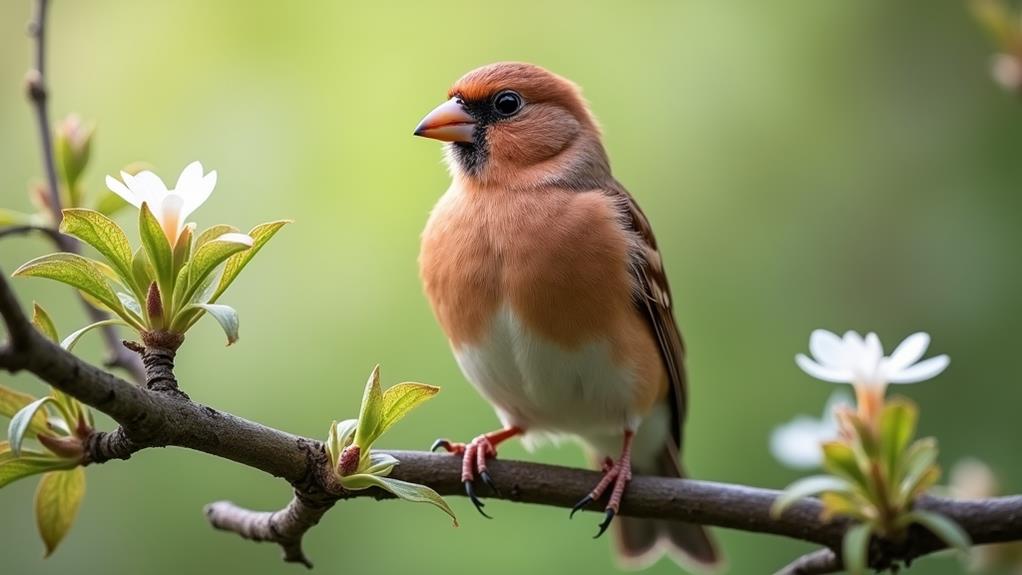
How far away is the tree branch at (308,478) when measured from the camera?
6.32 ft

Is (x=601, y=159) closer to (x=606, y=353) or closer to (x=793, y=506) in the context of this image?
(x=606, y=353)

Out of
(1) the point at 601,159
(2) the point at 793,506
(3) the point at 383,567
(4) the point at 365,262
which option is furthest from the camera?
(4) the point at 365,262

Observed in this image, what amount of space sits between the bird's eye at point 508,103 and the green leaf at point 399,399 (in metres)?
1.97

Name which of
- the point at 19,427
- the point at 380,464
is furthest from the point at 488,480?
the point at 19,427

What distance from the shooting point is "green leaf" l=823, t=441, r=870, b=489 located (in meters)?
2.30

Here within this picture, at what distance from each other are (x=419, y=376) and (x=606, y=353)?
179 cm

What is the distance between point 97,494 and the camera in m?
5.50

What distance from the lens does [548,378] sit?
3730 mm

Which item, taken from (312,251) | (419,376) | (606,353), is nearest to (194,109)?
(312,251)

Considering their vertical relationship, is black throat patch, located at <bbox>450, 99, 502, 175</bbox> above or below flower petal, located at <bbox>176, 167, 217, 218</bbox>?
above

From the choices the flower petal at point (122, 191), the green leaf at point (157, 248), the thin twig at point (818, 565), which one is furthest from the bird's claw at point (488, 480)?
the flower petal at point (122, 191)

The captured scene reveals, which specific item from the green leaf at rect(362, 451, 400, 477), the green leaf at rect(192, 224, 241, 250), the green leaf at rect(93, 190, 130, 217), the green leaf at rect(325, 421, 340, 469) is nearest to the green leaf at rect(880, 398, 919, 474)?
the green leaf at rect(362, 451, 400, 477)

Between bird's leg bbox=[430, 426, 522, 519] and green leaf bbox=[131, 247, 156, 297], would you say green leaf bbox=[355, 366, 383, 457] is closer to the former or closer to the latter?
green leaf bbox=[131, 247, 156, 297]

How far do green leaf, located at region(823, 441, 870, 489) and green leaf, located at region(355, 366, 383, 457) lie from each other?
35.5 inches
